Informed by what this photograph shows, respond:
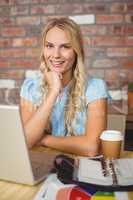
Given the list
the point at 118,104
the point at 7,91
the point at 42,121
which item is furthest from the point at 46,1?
the point at 42,121

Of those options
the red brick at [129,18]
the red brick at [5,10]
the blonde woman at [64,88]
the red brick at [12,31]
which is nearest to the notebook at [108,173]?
the blonde woman at [64,88]

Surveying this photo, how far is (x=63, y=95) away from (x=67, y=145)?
422 mm

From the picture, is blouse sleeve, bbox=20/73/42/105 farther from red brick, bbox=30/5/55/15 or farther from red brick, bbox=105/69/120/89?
red brick, bbox=30/5/55/15

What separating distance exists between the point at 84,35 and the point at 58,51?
1.21 meters

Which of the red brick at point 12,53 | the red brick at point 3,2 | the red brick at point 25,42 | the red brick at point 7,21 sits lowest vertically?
the red brick at point 12,53

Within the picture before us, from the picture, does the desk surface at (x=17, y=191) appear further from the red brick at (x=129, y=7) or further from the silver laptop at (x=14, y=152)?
the red brick at (x=129, y=7)

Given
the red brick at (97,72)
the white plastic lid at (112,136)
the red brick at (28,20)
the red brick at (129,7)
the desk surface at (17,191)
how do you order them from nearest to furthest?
1. the desk surface at (17,191)
2. the white plastic lid at (112,136)
3. the red brick at (129,7)
4. the red brick at (97,72)
5. the red brick at (28,20)

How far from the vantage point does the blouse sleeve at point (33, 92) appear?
1.79 m

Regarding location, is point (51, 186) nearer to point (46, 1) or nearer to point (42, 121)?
point (42, 121)

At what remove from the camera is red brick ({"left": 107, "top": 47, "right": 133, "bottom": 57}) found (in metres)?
2.84

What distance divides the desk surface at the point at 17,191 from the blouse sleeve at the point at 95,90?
2.55 ft

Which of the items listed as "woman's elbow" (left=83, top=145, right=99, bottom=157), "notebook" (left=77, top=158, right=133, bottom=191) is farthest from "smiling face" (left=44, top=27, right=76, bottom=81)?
"notebook" (left=77, top=158, right=133, bottom=191)

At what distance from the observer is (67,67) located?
181 centimetres

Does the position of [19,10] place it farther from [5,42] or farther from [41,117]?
[41,117]
